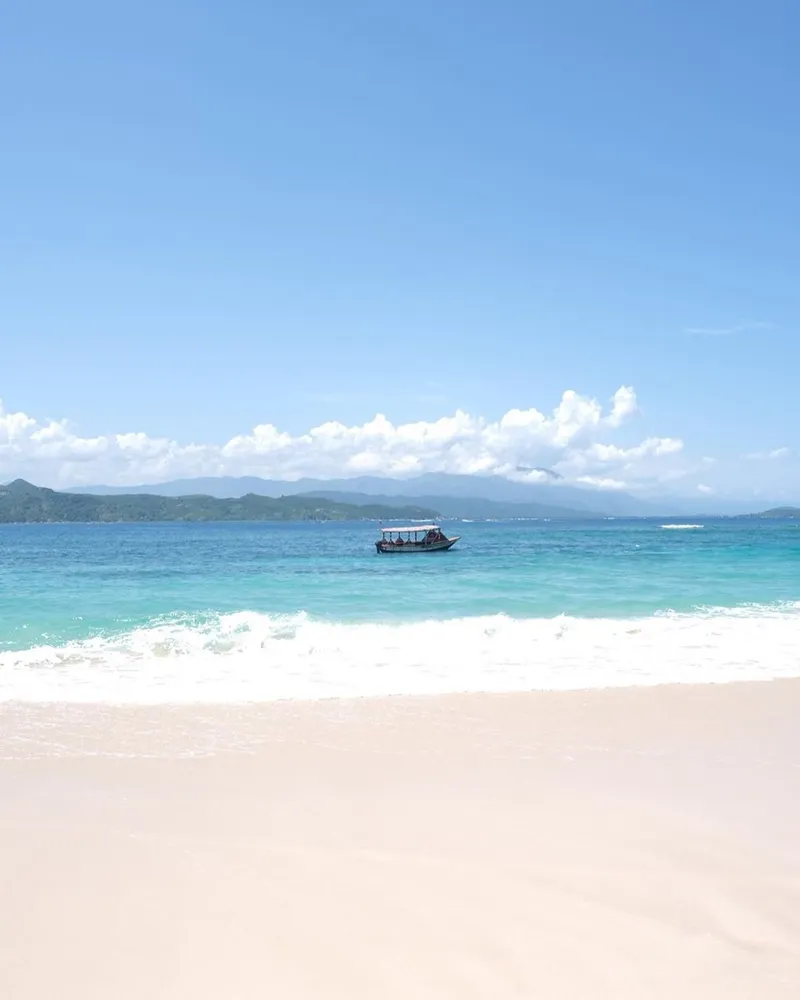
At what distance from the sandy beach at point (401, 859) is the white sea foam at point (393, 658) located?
2284 millimetres

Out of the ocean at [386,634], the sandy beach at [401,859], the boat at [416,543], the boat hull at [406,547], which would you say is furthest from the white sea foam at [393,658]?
the boat at [416,543]

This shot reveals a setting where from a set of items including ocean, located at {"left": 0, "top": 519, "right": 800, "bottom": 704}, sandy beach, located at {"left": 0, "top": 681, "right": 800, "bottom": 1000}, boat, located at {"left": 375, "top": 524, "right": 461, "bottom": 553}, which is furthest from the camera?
boat, located at {"left": 375, "top": 524, "right": 461, "bottom": 553}

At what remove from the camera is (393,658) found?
1401 cm

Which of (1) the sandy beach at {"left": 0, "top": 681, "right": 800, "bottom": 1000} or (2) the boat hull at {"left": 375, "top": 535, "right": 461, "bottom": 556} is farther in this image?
(2) the boat hull at {"left": 375, "top": 535, "right": 461, "bottom": 556}

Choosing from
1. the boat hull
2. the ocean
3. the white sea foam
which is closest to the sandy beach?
the white sea foam

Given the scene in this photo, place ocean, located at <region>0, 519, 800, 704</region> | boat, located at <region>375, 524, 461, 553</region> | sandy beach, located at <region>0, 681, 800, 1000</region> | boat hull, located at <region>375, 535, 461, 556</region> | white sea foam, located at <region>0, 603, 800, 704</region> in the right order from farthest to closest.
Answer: boat, located at <region>375, 524, 461, 553</region>
boat hull, located at <region>375, 535, 461, 556</region>
ocean, located at <region>0, 519, 800, 704</region>
white sea foam, located at <region>0, 603, 800, 704</region>
sandy beach, located at <region>0, 681, 800, 1000</region>

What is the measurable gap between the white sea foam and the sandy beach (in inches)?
89.9

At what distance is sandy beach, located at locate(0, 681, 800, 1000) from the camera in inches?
155

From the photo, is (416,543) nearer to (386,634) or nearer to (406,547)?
(406,547)

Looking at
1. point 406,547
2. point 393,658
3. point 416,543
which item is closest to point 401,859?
point 393,658

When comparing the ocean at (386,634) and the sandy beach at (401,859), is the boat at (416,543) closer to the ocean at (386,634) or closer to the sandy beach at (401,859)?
the ocean at (386,634)

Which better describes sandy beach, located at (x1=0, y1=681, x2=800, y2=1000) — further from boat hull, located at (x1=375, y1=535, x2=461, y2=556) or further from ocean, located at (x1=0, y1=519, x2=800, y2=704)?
boat hull, located at (x1=375, y1=535, x2=461, y2=556)

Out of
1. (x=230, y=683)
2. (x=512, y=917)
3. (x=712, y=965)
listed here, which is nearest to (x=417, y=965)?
(x=512, y=917)

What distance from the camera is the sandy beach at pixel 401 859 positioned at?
3926 mm
